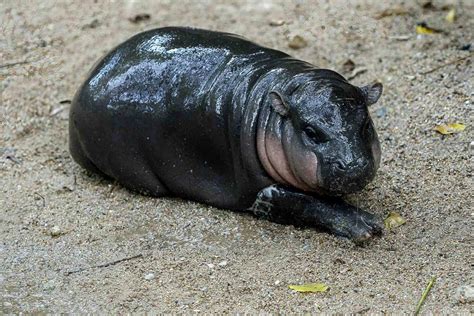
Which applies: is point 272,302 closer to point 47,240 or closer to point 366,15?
point 47,240

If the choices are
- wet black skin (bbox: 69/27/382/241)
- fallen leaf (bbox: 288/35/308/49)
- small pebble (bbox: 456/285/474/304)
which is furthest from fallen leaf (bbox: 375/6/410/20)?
small pebble (bbox: 456/285/474/304)

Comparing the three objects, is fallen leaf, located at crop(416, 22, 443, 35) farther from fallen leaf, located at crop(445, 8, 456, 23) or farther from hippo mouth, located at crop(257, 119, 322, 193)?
hippo mouth, located at crop(257, 119, 322, 193)

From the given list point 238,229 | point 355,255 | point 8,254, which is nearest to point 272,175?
point 238,229

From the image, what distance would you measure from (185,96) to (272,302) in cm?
169

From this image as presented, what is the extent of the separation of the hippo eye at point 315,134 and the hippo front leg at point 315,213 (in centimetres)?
47

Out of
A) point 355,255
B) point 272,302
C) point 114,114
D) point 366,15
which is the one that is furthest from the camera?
point 366,15

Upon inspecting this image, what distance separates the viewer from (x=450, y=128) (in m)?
6.50

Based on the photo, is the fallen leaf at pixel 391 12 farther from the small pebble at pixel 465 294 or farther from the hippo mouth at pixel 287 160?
the small pebble at pixel 465 294

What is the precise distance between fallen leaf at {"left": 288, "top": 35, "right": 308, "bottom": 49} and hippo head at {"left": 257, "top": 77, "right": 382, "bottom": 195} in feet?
8.15

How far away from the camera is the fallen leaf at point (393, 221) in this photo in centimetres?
555

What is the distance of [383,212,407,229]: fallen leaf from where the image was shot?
555 centimetres

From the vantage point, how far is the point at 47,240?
5723 millimetres

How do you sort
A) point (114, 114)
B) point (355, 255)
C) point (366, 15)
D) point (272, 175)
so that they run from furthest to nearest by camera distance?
point (366, 15) → point (114, 114) → point (272, 175) → point (355, 255)

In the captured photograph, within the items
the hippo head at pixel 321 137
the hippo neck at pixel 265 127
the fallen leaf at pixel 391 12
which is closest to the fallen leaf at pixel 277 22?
the fallen leaf at pixel 391 12
